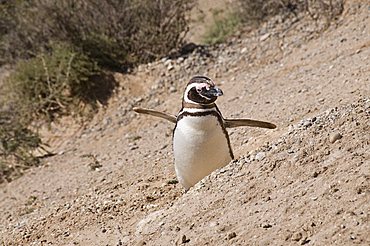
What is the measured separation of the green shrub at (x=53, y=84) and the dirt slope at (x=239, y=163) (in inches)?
15.1

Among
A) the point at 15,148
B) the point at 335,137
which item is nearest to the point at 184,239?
the point at 335,137

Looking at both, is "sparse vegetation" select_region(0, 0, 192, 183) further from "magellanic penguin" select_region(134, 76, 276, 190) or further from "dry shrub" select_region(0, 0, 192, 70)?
"magellanic penguin" select_region(134, 76, 276, 190)

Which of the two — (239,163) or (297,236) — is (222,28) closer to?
(239,163)

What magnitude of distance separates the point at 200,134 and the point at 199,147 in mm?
83

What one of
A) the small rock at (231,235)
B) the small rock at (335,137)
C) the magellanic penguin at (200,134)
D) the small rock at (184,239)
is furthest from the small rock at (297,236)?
the magellanic penguin at (200,134)

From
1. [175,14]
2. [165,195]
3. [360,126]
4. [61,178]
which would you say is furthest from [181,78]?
[360,126]

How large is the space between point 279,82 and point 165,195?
434 cm

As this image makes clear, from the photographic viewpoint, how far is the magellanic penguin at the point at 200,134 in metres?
A: 4.55

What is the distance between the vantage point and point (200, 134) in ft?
15.1

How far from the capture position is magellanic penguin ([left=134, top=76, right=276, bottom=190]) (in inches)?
179

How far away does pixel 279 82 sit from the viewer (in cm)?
925

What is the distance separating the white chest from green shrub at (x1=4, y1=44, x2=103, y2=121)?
21.5 feet

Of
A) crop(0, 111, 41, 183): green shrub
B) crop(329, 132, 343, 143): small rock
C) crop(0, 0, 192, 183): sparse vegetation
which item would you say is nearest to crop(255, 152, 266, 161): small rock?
crop(329, 132, 343, 143): small rock

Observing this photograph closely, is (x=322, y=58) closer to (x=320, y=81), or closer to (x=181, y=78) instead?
(x=320, y=81)
